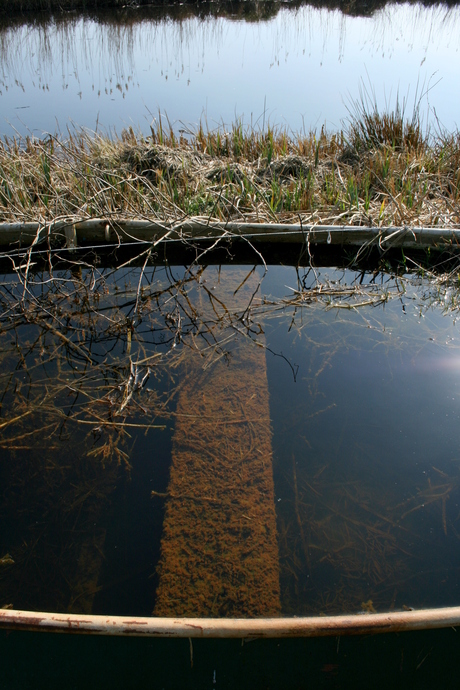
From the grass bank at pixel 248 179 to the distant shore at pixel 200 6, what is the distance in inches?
425

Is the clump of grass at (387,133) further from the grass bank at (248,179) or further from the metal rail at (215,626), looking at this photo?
the metal rail at (215,626)

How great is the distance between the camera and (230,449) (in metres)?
2.22

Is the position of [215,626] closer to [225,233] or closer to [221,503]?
[221,503]

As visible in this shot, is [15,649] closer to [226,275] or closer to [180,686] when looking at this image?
[180,686]

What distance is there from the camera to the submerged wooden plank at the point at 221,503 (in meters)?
1.73

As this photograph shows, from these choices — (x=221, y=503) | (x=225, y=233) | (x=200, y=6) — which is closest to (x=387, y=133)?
(x=225, y=233)

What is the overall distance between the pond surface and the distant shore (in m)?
13.4

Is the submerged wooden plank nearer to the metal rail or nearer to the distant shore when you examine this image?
the metal rail

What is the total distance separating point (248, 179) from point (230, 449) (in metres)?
2.65

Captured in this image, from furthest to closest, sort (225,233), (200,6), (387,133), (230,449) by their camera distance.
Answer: (200,6) < (387,133) < (225,233) < (230,449)

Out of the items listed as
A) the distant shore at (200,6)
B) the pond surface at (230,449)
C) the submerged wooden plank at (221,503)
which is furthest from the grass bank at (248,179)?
the distant shore at (200,6)

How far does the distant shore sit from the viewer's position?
12914 mm

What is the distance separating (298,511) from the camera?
2.00 metres

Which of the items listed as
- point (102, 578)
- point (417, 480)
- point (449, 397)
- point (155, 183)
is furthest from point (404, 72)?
point (102, 578)
